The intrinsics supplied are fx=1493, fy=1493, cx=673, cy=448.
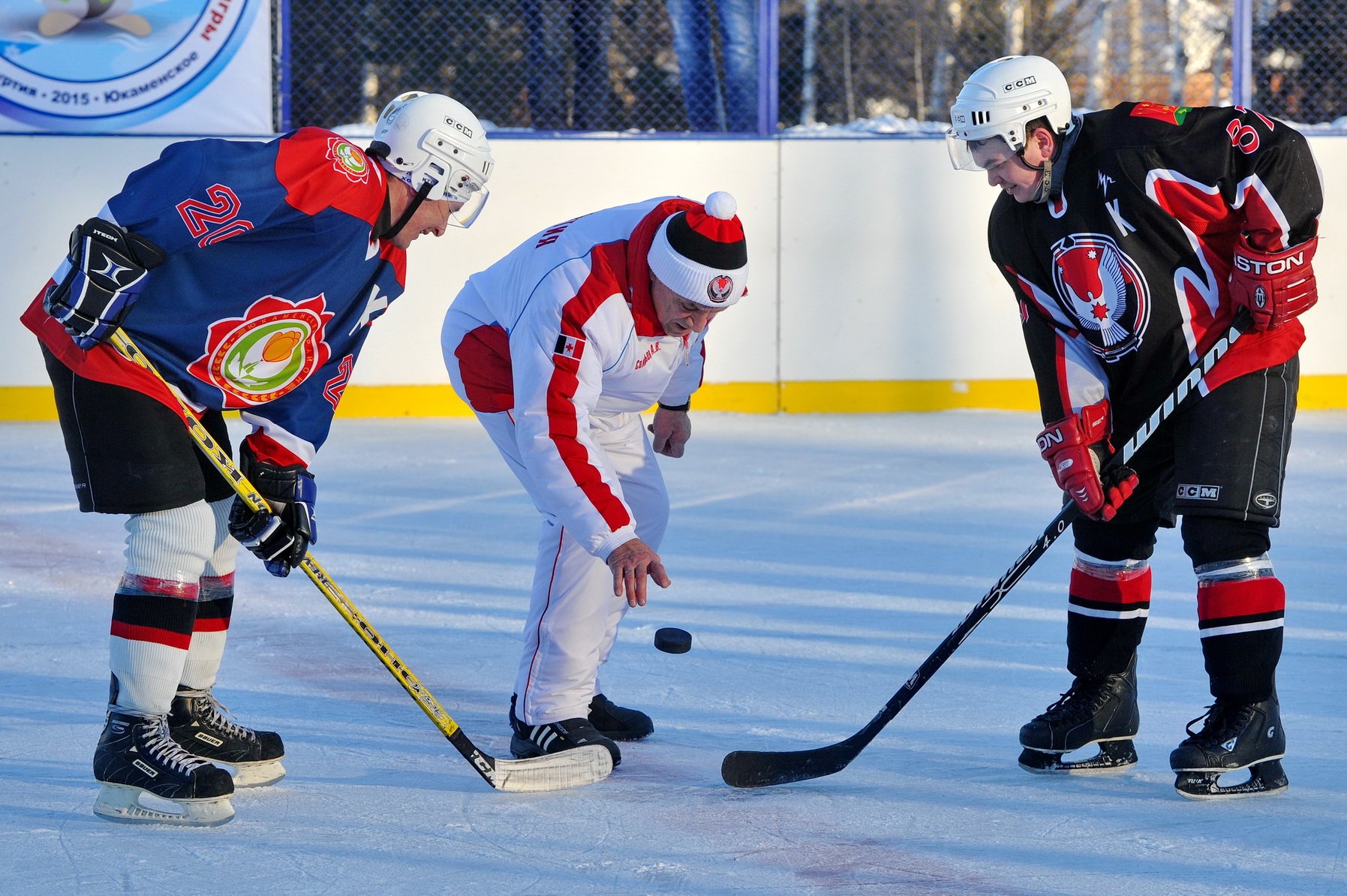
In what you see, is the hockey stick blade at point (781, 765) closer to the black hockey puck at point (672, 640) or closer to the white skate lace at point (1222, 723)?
the black hockey puck at point (672, 640)

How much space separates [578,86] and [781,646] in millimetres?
4263

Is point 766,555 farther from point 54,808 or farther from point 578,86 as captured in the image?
point 578,86

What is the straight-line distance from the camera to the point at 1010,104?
2199 mm

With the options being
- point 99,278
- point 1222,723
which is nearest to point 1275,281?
point 1222,723

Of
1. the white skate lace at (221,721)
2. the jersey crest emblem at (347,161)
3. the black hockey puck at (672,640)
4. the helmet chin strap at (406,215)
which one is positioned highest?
the jersey crest emblem at (347,161)

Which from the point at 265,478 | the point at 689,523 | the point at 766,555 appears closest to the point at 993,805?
the point at 265,478

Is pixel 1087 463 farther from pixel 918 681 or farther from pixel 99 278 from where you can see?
pixel 99 278

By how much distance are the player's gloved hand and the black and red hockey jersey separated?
22 mm

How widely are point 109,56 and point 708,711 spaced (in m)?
4.31

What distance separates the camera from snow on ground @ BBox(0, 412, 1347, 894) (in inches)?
74.4

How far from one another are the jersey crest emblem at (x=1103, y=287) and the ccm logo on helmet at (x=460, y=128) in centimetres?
89

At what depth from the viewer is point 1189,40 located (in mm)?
10500

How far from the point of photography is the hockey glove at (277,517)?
7.04 ft

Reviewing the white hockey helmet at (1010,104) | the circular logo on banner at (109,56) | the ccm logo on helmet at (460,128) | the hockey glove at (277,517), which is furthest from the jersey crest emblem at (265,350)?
the circular logo on banner at (109,56)
